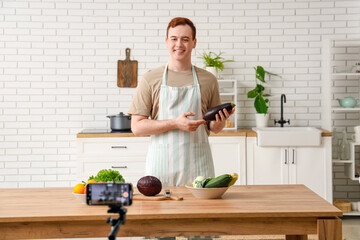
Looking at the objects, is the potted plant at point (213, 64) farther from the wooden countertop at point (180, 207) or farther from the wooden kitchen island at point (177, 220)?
the wooden kitchen island at point (177, 220)

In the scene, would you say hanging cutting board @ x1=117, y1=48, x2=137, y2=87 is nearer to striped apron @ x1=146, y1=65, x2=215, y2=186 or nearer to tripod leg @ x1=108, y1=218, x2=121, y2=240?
striped apron @ x1=146, y1=65, x2=215, y2=186

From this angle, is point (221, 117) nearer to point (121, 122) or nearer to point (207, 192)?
point (207, 192)

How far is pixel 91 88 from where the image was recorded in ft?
20.6

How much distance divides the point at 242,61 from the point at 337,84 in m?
1.30

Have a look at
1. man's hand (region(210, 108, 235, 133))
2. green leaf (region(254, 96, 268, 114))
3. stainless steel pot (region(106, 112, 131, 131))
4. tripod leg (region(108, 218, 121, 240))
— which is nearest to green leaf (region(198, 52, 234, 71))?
green leaf (region(254, 96, 268, 114))

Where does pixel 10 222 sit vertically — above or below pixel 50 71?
below

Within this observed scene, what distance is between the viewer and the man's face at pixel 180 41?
310cm

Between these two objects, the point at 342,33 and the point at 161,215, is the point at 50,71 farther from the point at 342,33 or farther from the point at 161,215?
the point at 161,215

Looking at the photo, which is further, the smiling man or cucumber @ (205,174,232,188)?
the smiling man

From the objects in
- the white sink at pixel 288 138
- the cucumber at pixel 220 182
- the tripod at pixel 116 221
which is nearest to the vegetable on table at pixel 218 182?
the cucumber at pixel 220 182

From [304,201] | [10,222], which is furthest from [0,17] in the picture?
[304,201]

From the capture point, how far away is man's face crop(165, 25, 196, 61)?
3098mm

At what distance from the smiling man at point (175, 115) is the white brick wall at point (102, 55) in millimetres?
3045

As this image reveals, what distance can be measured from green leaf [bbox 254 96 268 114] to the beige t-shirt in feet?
9.08
